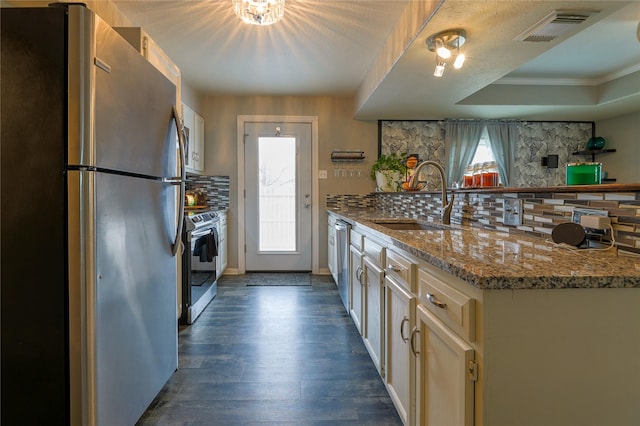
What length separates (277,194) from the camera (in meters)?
4.33

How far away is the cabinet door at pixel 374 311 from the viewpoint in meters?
1.68

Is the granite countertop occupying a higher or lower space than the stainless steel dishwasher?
higher

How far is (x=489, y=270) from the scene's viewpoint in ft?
2.55

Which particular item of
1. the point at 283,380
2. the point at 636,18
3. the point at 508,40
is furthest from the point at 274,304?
the point at 636,18

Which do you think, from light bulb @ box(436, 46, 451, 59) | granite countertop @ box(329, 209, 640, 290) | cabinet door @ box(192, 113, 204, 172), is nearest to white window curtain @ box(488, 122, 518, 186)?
light bulb @ box(436, 46, 451, 59)

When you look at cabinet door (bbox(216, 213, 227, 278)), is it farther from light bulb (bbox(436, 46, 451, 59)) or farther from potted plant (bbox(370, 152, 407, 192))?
light bulb (bbox(436, 46, 451, 59))

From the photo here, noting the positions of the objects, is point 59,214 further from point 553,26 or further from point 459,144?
point 459,144

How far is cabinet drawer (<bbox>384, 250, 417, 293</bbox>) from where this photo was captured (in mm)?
1200

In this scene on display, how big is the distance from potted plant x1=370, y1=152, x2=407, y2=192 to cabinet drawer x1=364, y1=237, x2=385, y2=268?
206 centimetres

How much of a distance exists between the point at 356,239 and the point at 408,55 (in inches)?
51.9

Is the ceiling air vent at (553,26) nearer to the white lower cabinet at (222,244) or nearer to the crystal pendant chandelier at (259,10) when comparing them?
the crystal pendant chandelier at (259,10)

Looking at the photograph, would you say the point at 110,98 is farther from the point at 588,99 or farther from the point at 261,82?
the point at 588,99

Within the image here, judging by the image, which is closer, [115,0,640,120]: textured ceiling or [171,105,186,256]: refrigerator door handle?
[171,105,186,256]: refrigerator door handle

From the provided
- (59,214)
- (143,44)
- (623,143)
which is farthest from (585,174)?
(623,143)
